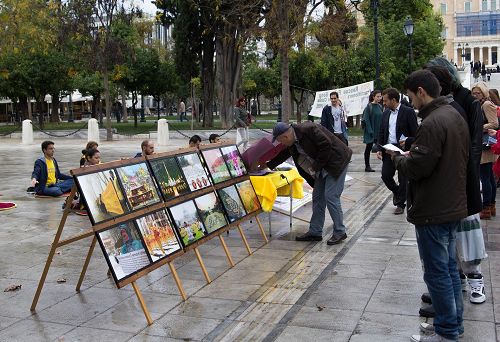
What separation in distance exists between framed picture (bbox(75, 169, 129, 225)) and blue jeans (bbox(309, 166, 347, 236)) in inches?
118

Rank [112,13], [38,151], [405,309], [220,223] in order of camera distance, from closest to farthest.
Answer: [405,309] < [220,223] < [38,151] < [112,13]

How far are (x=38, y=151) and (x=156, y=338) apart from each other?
67.9 feet

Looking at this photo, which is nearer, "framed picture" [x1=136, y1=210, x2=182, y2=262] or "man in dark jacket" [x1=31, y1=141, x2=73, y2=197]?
"framed picture" [x1=136, y1=210, x2=182, y2=262]

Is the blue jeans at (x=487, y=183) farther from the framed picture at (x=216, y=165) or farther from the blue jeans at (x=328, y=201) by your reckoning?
the framed picture at (x=216, y=165)

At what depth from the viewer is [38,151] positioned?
23812mm

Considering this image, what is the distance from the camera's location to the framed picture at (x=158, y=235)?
514 cm

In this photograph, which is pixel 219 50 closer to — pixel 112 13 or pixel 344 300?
pixel 112 13

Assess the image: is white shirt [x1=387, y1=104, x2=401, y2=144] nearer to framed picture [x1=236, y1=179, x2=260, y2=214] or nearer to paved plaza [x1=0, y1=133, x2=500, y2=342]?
paved plaza [x1=0, y1=133, x2=500, y2=342]

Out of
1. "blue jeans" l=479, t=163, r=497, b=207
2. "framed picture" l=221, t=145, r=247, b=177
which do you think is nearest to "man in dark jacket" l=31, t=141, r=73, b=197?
"framed picture" l=221, t=145, r=247, b=177

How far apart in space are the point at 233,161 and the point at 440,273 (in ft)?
12.1

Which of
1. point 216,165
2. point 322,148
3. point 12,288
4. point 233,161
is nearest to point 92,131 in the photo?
point 233,161

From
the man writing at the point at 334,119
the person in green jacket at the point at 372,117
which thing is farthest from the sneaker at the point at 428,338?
the person in green jacket at the point at 372,117

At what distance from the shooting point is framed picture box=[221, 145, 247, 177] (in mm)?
7238

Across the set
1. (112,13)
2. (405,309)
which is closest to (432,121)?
(405,309)
